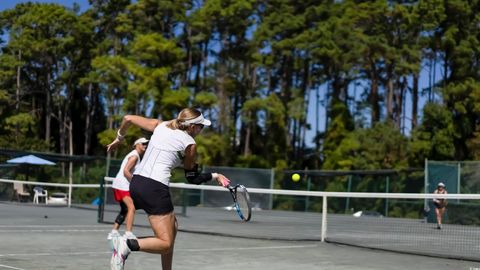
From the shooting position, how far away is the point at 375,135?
4391 cm

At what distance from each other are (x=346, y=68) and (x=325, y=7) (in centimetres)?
470

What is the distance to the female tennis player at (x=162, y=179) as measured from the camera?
6.23 m

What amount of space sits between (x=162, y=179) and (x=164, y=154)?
0.21 m

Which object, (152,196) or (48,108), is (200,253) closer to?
(152,196)

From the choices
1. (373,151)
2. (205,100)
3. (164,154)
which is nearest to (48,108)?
(205,100)

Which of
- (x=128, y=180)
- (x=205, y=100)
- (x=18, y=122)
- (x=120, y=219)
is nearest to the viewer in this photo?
(x=128, y=180)

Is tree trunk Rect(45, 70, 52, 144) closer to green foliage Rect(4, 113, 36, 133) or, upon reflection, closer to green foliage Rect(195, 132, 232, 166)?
green foliage Rect(4, 113, 36, 133)

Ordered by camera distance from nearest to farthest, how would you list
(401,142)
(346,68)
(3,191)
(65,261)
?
(65,261) → (3,191) → (401,142) → (346,68)

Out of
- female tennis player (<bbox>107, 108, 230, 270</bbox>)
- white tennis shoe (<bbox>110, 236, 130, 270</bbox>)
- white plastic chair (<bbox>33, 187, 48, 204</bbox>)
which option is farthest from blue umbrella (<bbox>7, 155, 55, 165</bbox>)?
white tennis shoe (<bbox>110, 236, 130, 270</bbox>)

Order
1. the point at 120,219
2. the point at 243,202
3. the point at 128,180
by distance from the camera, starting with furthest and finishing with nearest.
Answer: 1. the point at 120,219
2. the point at 128,180
3. the point at 243,202

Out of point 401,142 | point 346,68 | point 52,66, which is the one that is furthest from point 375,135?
point 52,66

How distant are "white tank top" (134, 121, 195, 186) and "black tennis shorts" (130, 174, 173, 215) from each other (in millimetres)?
50

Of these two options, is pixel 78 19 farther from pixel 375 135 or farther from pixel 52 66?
pixel 375 135

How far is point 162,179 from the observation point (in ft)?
20.7
